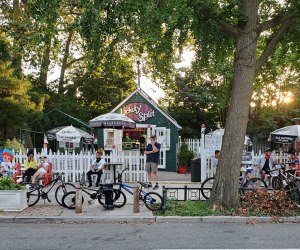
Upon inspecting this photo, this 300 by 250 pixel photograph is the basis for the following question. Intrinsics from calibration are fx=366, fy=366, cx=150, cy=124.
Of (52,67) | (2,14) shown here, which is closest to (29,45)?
(2,14)

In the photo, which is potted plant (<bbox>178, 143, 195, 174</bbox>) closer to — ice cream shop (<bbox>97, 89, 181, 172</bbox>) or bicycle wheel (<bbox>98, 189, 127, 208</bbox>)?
ice cream shop (<bbox>97, 89, 181, 172</bbox>)

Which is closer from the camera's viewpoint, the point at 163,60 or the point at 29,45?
the point at 29,45

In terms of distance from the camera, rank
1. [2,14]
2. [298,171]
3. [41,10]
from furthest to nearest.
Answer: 1. [2,14]
2. [298,171]
3. [41,10]

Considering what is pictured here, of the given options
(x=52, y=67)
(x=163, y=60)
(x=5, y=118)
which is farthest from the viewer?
(x=52, y=67)

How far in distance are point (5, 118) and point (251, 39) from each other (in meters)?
12.5

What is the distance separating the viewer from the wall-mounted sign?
1966 cm

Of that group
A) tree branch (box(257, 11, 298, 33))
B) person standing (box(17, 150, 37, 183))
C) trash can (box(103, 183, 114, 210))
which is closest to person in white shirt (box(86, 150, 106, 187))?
person standing (box(17, 150, 37, 183))

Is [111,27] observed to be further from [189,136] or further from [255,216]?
[189,136]

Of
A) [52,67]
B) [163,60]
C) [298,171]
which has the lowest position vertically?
[298,171]

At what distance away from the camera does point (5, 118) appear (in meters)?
17.3

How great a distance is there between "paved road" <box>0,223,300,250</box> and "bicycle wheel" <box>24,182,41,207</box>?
1.69 metres

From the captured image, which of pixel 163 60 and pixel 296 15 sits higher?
pixel 296 15

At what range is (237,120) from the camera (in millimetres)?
9180

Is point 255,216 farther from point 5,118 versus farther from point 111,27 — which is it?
point 5,118
